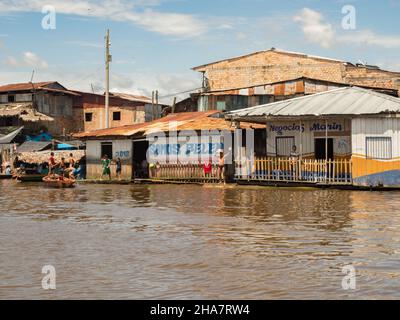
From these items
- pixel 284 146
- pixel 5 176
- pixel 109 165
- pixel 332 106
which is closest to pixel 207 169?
pixel 284 146

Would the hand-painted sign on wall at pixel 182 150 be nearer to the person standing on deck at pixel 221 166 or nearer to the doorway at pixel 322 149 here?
the person standing on deck at pixel 221 166

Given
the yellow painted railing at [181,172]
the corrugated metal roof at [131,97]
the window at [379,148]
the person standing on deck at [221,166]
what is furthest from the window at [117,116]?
the window at [379,148]

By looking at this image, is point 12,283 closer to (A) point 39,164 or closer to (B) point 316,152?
(B) point 316,152

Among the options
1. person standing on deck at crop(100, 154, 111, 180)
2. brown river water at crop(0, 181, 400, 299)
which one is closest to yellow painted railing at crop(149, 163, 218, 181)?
person standing on deck at crop(100, 154, 111, 180)

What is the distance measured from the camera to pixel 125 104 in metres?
50.1

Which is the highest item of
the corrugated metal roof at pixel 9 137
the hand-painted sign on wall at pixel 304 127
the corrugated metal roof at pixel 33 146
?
the corrugated metal roof at pixel 9 137

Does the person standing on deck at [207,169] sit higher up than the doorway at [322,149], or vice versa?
the doorway at [322,149]

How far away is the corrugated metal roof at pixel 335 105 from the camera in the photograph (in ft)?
83.5

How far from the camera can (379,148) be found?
2530 centimetres

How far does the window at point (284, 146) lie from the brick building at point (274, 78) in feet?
33.0

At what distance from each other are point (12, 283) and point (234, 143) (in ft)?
76.7

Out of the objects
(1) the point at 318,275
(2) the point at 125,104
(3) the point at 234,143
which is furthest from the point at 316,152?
(2) the point at 125,104

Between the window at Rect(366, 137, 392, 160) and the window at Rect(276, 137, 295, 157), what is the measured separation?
4215 mm

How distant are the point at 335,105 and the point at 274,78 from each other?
1977cm
